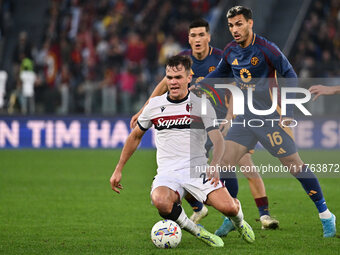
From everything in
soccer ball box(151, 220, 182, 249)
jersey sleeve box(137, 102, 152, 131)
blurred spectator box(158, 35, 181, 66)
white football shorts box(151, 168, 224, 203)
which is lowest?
soccer ball box(151, 220, 182, 249)

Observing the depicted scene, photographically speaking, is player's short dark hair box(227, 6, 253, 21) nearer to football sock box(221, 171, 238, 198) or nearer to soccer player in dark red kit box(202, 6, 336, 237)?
soccer player in dark red kit box(202, 6, 336, 237)

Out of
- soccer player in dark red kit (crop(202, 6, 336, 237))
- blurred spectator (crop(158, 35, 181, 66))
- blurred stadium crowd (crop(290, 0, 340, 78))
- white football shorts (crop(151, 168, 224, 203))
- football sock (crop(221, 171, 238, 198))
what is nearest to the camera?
white football shorts (crop(151, 168, 224, 203))

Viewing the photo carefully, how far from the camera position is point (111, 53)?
1947cm

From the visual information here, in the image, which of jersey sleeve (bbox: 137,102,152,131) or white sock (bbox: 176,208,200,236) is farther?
jersey sleeve (bbox: 137,102,152,131)

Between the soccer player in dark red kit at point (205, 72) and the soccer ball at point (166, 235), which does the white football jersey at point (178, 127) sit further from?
the soccer player in dark red kit at point (205, 72)

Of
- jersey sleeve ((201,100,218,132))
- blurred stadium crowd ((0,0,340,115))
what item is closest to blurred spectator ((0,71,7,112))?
blurred stadium crowd ((0,0,340,115))

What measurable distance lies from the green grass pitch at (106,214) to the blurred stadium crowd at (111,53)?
3.03 meters

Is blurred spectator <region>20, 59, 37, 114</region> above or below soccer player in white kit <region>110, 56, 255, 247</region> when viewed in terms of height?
below

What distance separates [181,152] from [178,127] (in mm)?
233

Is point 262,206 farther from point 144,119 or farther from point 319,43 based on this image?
point 319,43

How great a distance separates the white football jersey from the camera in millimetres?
6797

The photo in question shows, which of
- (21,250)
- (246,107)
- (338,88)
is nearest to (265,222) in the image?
(246,107)

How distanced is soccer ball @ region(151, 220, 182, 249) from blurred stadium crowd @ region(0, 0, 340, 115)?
11251 millimetres

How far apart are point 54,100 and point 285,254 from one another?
41.4 ft
